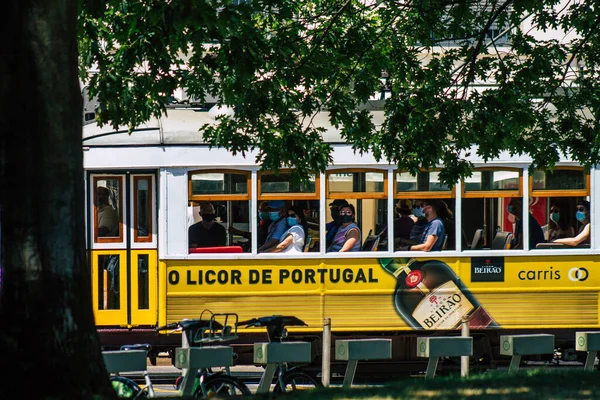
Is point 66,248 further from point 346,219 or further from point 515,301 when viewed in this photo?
point 515,301

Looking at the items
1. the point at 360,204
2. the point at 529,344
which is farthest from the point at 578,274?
the point at 529,344

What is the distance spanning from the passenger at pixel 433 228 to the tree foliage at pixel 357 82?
1.60 m

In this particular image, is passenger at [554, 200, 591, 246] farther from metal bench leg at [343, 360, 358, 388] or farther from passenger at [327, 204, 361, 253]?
metal bench leg at [343, 360, 358, 388]

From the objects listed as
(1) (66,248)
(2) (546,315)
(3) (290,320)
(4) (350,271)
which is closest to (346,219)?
(4) (350,271)

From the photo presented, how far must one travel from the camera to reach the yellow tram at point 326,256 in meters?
14.4

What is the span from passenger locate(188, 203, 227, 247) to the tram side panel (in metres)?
0.26

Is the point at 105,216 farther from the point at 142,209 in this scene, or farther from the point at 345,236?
the point at 345,236

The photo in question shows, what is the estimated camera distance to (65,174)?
7055 mm

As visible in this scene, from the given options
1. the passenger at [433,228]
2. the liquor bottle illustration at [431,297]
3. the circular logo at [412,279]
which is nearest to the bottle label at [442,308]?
the liquor bottle illustration at [431,297]

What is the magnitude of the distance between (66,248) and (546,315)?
9.00 m

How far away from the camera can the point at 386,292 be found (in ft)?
47.4

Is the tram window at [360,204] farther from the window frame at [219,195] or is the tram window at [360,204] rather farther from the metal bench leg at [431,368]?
the metal bench leg at [431,368]

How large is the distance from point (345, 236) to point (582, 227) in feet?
10.0

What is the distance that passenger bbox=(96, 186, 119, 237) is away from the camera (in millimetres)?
14461
